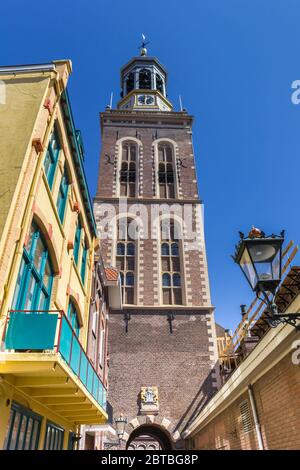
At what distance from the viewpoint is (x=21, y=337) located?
17.7 feet

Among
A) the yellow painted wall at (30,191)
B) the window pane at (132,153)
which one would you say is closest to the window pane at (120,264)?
the window pane at (132,153)

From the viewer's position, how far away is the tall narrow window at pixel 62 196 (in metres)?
9.35

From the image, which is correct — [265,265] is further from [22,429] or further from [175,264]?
[175,264]

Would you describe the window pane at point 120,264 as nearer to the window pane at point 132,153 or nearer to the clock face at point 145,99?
the window pane at point 132,153

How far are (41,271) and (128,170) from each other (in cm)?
2150

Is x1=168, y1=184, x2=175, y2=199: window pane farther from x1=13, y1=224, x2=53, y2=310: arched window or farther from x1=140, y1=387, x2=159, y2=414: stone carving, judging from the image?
x1=13, y1=224, x2=53, y2=310: arched window

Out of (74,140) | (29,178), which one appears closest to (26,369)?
(29,178)

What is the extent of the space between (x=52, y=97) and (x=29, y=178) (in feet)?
9.08

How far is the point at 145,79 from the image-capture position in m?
38.5

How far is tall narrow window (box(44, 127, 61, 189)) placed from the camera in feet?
27.6

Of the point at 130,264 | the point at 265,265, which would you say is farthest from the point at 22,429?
the point at 130,264

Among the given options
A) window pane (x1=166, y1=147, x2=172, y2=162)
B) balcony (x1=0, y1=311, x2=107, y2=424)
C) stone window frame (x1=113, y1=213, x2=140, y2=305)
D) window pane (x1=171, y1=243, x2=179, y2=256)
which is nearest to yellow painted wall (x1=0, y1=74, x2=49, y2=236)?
balcony (x1=0, y1=311, x2=107, y2=424)

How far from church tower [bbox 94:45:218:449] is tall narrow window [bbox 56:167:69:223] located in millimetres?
11808

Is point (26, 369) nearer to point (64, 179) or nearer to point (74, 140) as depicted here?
point (64, 179)
